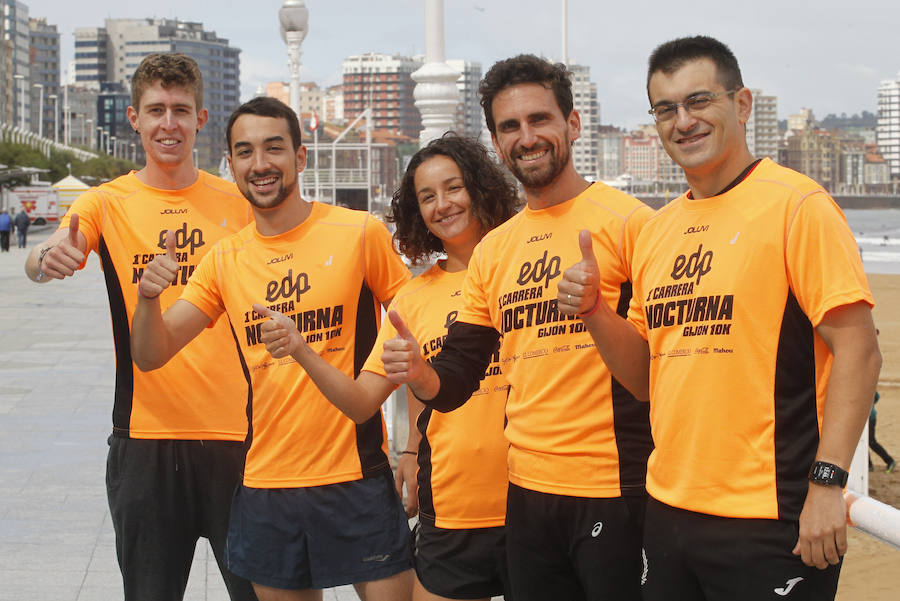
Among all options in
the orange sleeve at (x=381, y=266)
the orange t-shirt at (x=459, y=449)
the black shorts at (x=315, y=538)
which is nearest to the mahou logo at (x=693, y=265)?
the orange t-shirt at (x=459, y=449)

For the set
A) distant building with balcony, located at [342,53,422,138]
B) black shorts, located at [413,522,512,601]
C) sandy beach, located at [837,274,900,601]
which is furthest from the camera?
distant building with balcony, located at [342,53,422,138]

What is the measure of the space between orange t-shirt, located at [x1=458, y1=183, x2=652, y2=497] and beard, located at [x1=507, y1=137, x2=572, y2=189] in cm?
9

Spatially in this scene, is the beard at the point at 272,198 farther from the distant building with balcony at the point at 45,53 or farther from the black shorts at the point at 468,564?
the distant building with balcony at the point at 45,53

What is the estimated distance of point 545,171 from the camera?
3430mm

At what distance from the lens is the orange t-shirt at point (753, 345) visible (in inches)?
106

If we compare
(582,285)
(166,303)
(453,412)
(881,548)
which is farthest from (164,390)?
(881,548)

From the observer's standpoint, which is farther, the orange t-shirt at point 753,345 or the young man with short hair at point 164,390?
the young man with short hair at point 164,390

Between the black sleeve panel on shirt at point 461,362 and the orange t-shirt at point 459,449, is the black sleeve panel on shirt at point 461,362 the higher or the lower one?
the higher one

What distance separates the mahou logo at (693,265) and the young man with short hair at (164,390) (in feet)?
5.97

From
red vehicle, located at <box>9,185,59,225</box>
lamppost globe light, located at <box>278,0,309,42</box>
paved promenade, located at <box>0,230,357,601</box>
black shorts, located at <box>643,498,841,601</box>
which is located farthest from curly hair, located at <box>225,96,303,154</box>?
red vehicle, located at <box>9,185,59,225</box>

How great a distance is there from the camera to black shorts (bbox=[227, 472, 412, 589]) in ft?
12.2

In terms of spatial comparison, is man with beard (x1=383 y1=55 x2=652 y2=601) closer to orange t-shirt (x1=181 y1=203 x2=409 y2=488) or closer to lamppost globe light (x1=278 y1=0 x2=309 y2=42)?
orange t-shirt (x1=181 y1=203 x2=409 y2=488)

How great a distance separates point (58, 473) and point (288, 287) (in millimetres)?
4662

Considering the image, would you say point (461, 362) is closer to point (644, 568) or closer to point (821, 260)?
point (644, 568)
